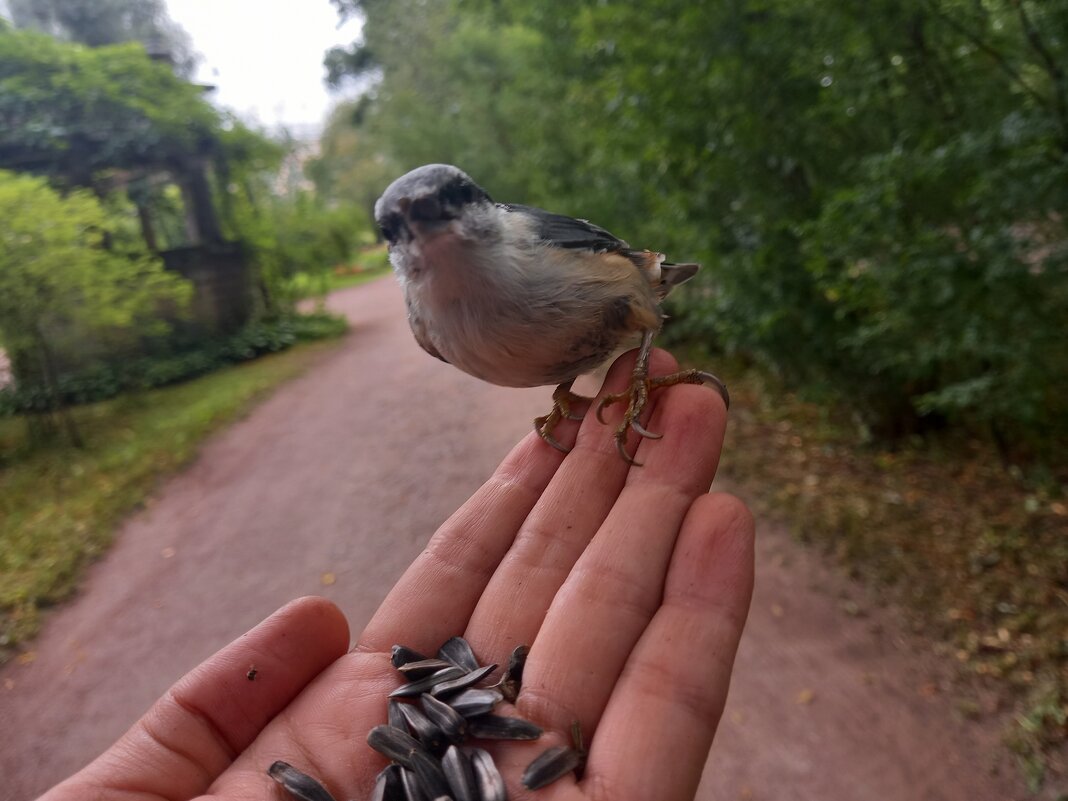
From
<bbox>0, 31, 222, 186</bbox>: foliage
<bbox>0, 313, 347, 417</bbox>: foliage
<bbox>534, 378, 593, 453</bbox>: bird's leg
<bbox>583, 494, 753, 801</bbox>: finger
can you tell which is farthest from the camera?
<bbox>0, 31, 222, 186</bbox>: foliage

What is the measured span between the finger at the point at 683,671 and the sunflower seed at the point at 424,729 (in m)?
A: 0.38

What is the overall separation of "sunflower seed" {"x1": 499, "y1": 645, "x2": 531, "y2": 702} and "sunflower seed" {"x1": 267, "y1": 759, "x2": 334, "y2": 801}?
48 centimetres

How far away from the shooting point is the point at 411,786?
1511 mm

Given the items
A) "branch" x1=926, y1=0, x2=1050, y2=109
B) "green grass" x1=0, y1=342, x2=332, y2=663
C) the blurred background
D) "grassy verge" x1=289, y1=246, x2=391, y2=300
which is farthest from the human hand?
"grassy verge" x1=289, y1=246, x2=391, y2=300

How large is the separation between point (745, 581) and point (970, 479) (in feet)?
11.2

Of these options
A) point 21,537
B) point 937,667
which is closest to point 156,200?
point 21,537

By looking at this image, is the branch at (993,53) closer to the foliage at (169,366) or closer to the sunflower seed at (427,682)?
the sunflower seed at (427,682)

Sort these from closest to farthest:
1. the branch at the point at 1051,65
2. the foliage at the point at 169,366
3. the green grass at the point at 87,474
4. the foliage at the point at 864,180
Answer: the branch at the point at 1051,65
the foliage at the point at 864,180
the green grass at the point at 87,474
the foliage at the point at 169,366

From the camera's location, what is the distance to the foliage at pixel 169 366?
6.43 metres

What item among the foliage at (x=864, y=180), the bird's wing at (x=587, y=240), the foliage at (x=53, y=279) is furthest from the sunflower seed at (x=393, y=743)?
the foliage at (x=53, y=279)

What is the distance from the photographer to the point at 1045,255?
9.42 feet

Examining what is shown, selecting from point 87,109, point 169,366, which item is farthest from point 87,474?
point 87,109

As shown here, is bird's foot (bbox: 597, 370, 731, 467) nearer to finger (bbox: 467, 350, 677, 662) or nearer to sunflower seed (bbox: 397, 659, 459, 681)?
finger (bbox: 467, 350, 677, 662)

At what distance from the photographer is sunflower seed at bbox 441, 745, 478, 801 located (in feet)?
4.86
